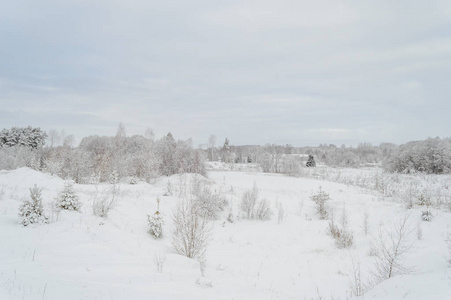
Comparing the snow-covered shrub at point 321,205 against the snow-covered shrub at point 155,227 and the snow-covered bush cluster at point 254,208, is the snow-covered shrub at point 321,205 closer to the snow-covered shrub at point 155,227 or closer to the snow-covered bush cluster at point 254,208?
the snow-covered bush cluster at point 254,208

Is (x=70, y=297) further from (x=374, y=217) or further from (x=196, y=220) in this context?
(x=374, y=217)

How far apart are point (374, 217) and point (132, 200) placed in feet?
43.7

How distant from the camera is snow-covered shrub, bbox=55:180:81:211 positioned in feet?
27.6

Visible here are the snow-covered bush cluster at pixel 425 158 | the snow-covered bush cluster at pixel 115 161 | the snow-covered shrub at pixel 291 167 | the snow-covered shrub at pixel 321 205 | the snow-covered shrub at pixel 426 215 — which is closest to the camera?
the snow-covered shrub at pixel 426 215

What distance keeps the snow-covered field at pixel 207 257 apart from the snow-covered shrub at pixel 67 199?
0.32 meters

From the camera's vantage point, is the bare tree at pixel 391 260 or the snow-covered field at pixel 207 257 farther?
the bare tree at pixel 391 260

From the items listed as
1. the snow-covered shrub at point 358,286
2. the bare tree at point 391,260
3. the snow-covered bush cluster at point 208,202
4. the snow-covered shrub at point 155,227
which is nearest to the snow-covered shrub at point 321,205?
the bare tree at point 391,260

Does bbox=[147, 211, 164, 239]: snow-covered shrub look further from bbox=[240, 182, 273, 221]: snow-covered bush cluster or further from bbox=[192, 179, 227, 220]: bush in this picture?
bbox=[240, 182, 273, 221]: snow-covered bush cluster

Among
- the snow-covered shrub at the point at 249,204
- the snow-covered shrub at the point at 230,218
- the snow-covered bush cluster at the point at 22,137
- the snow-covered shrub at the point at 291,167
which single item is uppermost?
the snow-covered bush cluster at the point at 22,137

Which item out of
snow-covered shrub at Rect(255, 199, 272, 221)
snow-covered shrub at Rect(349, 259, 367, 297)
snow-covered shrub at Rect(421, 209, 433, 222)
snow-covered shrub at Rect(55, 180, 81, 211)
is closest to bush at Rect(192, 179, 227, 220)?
snow-covered shrub at Rect(255, 199, 272, 221)

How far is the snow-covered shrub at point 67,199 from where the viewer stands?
8.40 meters

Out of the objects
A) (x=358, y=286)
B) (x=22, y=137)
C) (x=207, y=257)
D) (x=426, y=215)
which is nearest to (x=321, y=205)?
(x=426, y=215)

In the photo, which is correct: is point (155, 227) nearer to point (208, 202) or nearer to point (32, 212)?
point (32, 212)

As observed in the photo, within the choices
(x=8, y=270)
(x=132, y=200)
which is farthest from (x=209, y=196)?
(x=8, y=270)
